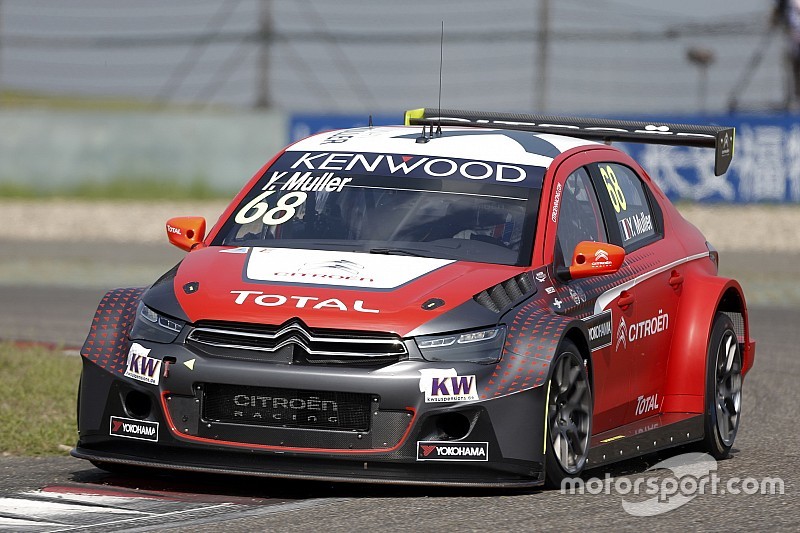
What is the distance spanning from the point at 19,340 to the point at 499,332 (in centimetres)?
687

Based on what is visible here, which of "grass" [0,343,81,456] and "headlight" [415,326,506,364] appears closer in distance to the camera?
"headlight" [415,326,506,364]

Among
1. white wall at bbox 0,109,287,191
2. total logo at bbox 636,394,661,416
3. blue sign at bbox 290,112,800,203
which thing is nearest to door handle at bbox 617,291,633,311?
total logo at bbox 636,394,661,416

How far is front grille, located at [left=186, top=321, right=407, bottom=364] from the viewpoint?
21.2ft

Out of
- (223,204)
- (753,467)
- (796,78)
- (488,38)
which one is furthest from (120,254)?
(753,467)

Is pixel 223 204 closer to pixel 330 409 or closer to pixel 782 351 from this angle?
pixel 782 351

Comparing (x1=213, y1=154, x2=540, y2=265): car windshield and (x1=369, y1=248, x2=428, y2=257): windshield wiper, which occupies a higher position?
(x1=213, y1=154, x2=540, y2=265): car windshield

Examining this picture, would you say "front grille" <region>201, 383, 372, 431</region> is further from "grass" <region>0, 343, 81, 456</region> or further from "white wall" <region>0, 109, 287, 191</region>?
"white wall" <region>0, 109, 287, 191</region>

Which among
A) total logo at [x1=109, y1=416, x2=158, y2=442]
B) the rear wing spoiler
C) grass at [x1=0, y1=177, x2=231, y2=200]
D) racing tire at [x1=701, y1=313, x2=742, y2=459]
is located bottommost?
grass at [x1=0, y1=177, x2=231, y2=200]

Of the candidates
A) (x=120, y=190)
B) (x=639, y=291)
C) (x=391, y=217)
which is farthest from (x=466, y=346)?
(x=120, y=190)

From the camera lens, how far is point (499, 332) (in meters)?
6.62

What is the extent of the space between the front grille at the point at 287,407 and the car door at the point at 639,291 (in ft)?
4.90

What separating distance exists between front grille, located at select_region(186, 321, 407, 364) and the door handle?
1503 millimetres

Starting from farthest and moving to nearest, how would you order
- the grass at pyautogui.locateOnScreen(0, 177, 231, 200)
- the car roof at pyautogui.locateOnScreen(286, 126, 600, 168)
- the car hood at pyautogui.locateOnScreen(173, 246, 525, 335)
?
the grass at pyautogui.locateOnScreen(0, 177, 231, 200) → the car roof at pyautogui.locateOnScreen(286, 126, 600, 168) → the car hood at pyautogui.locateOnScreen(173, 246, 525, 335)

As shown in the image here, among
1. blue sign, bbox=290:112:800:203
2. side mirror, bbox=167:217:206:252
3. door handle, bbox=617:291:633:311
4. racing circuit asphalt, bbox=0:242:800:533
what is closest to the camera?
racing circuit asphalt, bbox=0:242:800:533
